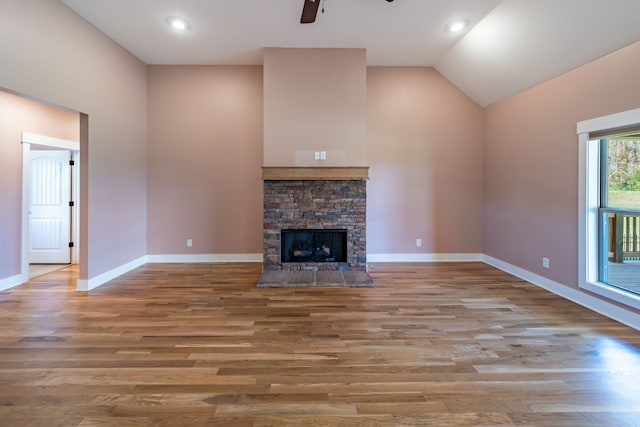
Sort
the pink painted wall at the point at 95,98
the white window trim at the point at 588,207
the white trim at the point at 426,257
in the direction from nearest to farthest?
the pink painted wall at the point at 95,98
the white window trim at the point at 588,207
the white trim at the point at 426,257

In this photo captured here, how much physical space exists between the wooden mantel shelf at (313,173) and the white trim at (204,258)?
149 centimetres

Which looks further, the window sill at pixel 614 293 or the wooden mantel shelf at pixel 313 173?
the wooden mantel shelf at pixel 313 173

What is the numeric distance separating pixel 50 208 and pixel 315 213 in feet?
14.3

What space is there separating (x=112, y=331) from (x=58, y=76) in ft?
8.87

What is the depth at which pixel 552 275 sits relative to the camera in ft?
12.0

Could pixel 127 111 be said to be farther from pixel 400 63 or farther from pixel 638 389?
pixel 638 389

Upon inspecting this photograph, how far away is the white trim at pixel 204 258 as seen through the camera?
505 centimetres

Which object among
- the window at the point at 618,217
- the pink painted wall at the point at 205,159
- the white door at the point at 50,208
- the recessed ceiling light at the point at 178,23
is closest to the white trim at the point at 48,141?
the white door at the point at 50,208

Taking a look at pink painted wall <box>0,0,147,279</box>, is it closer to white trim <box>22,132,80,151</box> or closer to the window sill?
white trim <box>22,132,80,151</box>

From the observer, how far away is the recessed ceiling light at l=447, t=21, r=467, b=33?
3.73 meters

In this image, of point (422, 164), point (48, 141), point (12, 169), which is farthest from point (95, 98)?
point (422, 164)

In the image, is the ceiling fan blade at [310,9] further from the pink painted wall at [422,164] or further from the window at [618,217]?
the window at [618,217]

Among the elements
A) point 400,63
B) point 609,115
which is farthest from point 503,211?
point 400,63

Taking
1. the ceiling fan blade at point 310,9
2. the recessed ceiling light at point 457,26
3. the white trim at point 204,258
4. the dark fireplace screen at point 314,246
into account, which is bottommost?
the white trim at point 204,258
